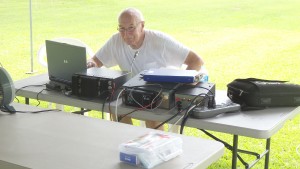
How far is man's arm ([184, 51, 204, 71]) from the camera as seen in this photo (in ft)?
10.4

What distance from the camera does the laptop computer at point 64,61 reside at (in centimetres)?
267

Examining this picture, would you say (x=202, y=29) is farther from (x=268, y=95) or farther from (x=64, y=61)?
(x=268, y=95)

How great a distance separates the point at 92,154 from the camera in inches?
67.3

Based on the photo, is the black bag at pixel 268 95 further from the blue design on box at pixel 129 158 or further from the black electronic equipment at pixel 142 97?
the blue design on box at pixel 129 158

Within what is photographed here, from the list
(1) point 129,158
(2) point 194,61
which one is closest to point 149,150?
(1) point 129,158

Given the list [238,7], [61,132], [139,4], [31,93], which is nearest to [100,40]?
[139,4]

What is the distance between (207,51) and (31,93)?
5.39 metres

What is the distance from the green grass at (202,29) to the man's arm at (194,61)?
8.78 feet

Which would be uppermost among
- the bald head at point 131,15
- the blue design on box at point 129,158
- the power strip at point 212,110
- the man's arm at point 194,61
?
the bald head at point 131,15

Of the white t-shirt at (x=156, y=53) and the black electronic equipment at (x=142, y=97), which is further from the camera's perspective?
the white t-shirt at (x=156, y=53)

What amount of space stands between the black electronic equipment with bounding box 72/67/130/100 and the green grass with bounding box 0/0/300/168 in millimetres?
3413

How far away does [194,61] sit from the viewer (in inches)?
126

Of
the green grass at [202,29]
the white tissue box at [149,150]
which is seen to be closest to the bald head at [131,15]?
the white tissue box at [149,150]

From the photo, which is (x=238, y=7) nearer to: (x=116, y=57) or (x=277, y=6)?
(x=277, y=6)
